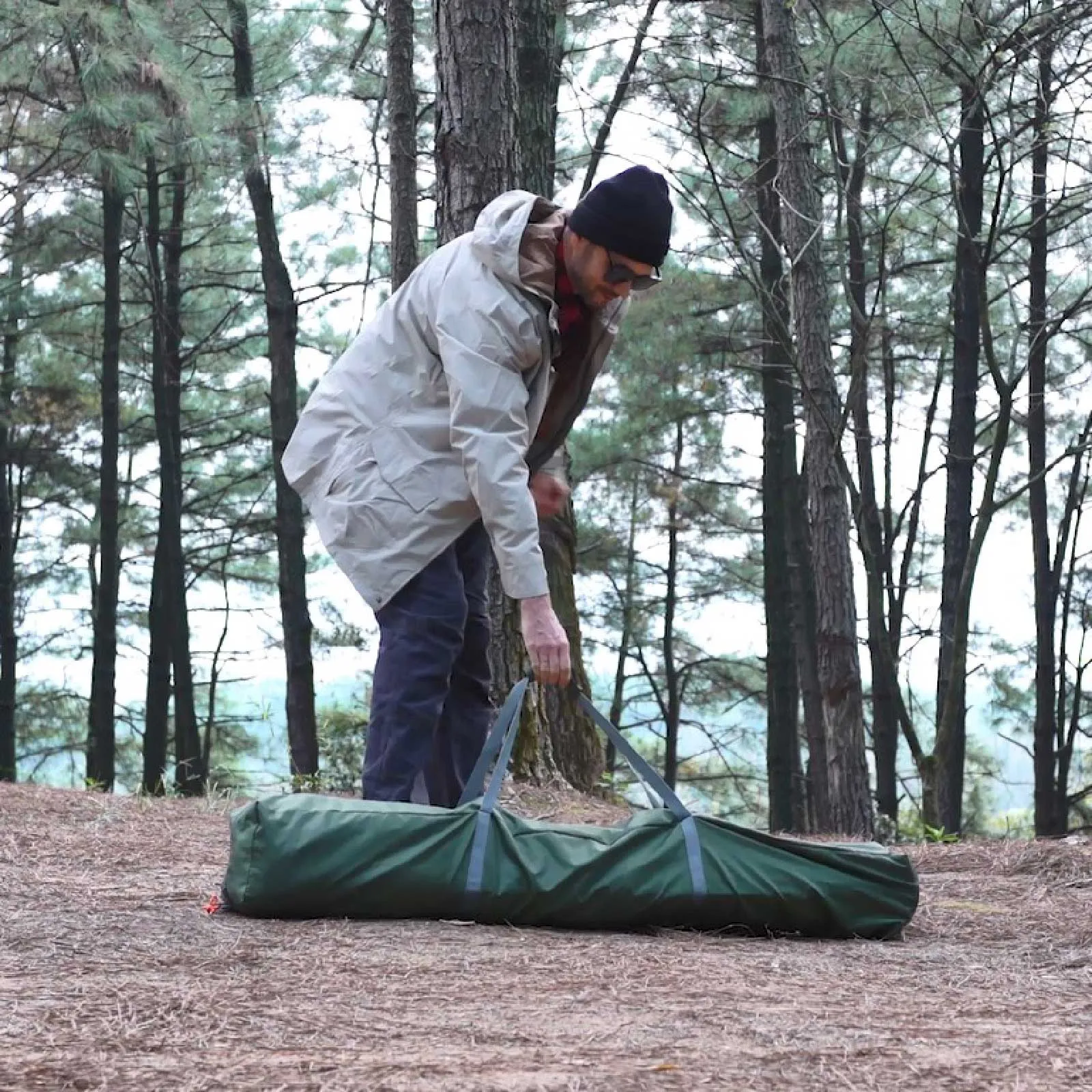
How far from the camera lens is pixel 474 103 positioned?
Result: 5.31 m

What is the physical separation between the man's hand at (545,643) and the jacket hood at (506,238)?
66 centimetres

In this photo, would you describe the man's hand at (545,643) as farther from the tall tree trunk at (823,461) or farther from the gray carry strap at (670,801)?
the tall tree trunk at (823,461)

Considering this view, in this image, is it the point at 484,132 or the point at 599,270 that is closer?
the point at 599,270

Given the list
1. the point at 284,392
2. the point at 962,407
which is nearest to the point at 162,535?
the point at 284,392

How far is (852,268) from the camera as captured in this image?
13.5 metres

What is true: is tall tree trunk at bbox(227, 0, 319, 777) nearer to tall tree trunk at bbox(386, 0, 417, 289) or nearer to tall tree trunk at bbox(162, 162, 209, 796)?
tall tree trunk at bbox(162, 162, 209, 796)

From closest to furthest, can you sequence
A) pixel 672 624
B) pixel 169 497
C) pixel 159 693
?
pixel 169 497, pixel 159 693, pixel 672 624

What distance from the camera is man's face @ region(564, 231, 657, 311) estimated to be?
2.90 meters

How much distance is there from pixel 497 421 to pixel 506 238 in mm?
379

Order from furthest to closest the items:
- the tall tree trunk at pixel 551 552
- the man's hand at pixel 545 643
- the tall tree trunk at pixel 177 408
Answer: the tall tree trunk at pixel 177 408, the tall tree trunk at pixel 551 552, the man's hand at pixel 545 643

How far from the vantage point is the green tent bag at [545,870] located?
2.57m

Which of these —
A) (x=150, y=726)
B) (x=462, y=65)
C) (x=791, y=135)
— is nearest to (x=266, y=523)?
(x=150, y=726)

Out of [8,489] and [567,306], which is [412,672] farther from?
[8,489]

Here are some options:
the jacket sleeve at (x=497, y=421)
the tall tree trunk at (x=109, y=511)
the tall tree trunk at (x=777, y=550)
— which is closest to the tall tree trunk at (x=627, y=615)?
the tall tree trunk at (x=777, y=550)
